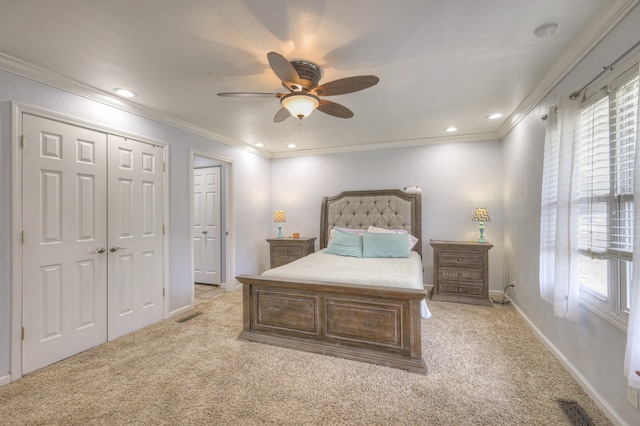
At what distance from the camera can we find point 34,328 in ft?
7.08

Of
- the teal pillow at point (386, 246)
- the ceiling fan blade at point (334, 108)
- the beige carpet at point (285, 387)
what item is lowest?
the beige carpet at point (285, 387)

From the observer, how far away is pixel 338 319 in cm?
240

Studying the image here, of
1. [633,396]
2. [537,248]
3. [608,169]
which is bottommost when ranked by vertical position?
[633,396]

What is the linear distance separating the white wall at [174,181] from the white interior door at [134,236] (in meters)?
0.16

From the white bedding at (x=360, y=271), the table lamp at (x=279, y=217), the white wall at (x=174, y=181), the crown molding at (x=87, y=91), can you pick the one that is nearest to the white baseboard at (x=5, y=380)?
the white wall at (x=174, y=181)

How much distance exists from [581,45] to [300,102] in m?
1.93

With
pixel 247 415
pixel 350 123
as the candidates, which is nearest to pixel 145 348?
pixel 247 415

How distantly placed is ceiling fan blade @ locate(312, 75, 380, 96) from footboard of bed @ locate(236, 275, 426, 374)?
155 centimetres

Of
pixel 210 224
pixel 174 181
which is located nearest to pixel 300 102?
pixel 174 181

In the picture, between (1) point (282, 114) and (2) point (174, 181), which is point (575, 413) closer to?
(1) point (282, 114)

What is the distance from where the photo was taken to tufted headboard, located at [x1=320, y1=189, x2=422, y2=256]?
4293 millimetres

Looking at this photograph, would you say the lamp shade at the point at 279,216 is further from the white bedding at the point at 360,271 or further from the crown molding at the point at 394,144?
the white bedding at the point at 360,271

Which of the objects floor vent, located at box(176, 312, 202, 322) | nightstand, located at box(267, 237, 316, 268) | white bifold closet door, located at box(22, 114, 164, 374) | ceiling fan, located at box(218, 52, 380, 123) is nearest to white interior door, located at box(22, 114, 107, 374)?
white bifold closet door, located at box(22, 114, 164, 374)

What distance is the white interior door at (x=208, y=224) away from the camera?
474 cm
